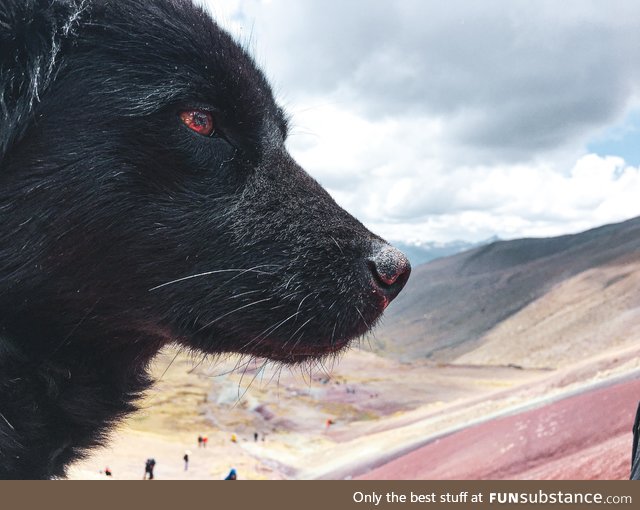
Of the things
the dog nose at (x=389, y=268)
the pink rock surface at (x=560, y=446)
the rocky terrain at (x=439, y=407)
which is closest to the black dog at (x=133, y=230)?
the dog nose at (x=389, y=268)

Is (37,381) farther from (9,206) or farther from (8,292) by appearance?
(9,206)

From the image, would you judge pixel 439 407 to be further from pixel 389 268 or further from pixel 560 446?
pixel 389 268

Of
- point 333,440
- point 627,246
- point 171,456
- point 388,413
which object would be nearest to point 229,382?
point 388,413

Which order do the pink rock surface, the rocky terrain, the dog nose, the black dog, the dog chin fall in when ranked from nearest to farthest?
the black dog → the dog nose → the dog chin → the pink rock surface → the rocky terrain

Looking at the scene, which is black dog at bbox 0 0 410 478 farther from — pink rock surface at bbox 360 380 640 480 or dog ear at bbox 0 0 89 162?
pink rock surface at bbox 360 380 640 480

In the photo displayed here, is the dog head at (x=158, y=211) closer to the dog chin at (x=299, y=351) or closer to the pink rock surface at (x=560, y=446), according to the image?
the dog chin at (x=299, y=351)

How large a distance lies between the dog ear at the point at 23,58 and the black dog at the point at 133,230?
0.01 metres

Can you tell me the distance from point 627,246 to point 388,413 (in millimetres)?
130491

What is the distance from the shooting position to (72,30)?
3.42 m

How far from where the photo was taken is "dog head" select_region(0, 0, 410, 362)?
3.23 metres

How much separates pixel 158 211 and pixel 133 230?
20 cm

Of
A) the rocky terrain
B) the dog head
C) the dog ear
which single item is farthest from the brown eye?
the rocky terrain

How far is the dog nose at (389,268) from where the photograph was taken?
11.3ft

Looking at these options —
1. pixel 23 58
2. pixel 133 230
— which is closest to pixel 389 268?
pixel 133 230
